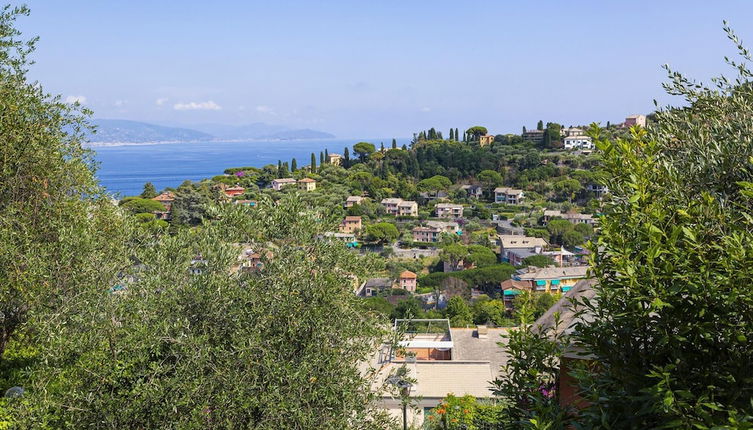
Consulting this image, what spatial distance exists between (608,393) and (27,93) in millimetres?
7626

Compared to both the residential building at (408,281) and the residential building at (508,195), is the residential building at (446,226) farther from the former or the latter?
the residential building at (408,281)

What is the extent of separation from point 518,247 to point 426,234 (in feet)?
33.2

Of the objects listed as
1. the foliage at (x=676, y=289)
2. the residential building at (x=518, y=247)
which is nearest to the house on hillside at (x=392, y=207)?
the residential building at (x=518, y=247)

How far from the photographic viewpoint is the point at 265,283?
5094 mm

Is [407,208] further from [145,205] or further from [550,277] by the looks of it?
[145,205]

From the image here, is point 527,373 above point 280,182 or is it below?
above

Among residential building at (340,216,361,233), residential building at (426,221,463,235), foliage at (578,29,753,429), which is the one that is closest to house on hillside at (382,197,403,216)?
residential building at (426,221,463,235)

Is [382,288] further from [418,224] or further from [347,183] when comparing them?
[347,183]


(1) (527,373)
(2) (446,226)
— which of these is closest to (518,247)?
(2) (446,226)

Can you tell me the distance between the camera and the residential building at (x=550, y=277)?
1415 inches

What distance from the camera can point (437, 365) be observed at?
1397 cm

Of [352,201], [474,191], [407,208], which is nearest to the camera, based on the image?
[352,201]

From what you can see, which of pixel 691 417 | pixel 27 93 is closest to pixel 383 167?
pixel 27 93

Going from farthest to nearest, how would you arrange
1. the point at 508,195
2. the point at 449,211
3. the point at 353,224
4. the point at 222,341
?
1. the point at 508,195
2. the point at 449,211
3. the point at 353,224
4. the point at 222,341
